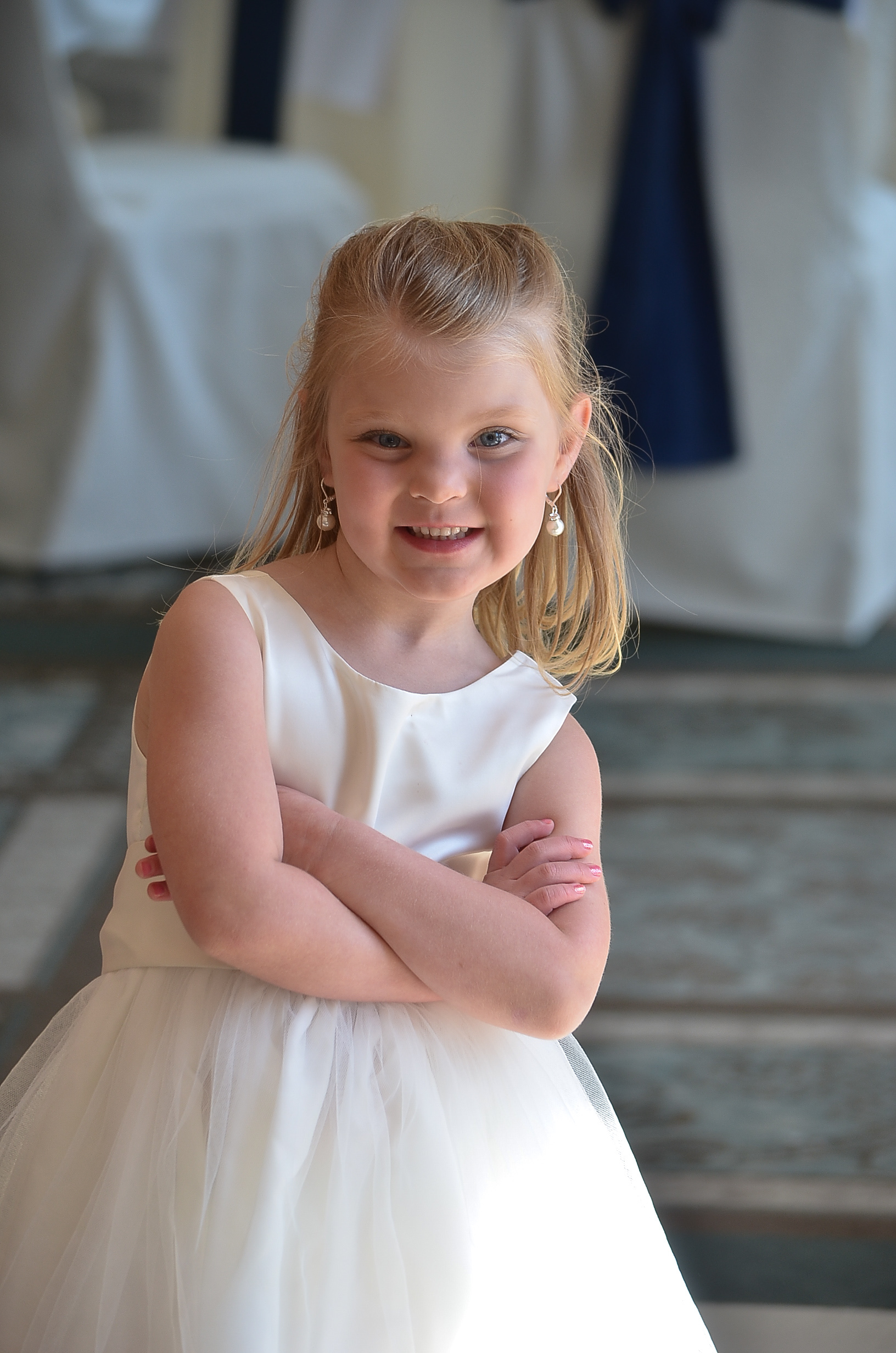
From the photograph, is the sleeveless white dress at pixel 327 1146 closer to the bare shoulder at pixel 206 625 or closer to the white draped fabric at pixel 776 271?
the bare shoulder at pixel 206 625

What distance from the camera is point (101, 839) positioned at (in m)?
1.54

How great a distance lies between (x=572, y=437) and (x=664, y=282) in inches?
48.4

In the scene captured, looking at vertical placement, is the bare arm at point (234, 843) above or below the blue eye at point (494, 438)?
below

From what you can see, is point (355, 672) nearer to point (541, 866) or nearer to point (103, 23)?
point (541, 866)

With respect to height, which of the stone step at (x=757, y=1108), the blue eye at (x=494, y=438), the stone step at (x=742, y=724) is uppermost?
the blue eye at (x=494, y=438)

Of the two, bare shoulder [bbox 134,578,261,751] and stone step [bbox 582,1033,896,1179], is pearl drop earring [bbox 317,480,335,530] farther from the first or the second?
stone step [bbox 582,1033,896,1179]

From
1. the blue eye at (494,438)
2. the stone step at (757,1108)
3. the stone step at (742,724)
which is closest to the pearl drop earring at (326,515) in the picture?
the blue eye at (494,438)

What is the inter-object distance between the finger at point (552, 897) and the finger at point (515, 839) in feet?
0.12

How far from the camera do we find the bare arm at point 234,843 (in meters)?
0.62

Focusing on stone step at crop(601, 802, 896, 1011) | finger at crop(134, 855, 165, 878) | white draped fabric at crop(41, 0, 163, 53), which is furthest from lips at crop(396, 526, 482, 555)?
white draped fabric at crop(41, 0, 163, 53)

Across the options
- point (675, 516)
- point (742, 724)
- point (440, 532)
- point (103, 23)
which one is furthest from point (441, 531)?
point (103, 23)

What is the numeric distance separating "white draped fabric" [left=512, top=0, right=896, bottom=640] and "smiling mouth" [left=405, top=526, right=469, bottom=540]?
112 cm

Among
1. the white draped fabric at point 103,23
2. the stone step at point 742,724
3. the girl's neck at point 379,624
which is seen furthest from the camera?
the white draped fabric at point 103,23

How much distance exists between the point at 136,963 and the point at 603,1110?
0.27m
